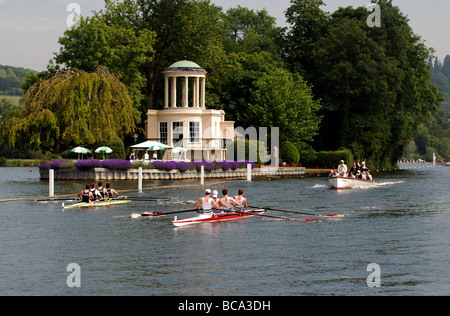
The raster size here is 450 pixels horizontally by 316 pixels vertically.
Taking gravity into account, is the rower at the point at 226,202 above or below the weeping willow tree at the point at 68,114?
below

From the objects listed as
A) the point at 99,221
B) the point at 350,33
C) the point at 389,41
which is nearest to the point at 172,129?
the point at 350,33

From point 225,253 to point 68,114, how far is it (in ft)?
142

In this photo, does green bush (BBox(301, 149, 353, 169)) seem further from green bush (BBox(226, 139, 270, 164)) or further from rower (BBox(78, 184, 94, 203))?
rower (BBox(78, 184, 94, 203))

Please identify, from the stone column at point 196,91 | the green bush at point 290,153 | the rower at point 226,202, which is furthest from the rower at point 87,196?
the green bush at point 290,153

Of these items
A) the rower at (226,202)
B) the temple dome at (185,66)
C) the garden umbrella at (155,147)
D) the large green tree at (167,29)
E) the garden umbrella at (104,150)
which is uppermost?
the large green tree at (167,29)

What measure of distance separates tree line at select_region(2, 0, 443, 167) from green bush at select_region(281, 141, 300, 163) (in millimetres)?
877

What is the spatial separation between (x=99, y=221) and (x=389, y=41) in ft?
230

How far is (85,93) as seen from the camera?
6594 centimetres

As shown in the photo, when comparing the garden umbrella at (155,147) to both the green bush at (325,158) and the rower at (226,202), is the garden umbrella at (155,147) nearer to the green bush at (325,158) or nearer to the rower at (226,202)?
the green bush at (325,158)

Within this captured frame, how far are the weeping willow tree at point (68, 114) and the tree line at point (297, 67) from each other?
6.76 meters

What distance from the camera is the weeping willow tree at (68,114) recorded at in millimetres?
62750

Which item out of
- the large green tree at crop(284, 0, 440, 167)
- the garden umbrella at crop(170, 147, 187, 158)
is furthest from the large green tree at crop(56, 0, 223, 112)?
the large green tree at crop(284, 0, 440, 167)

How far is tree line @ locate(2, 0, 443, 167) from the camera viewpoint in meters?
76.9

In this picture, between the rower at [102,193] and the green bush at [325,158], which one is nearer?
the rower at [102,193]
